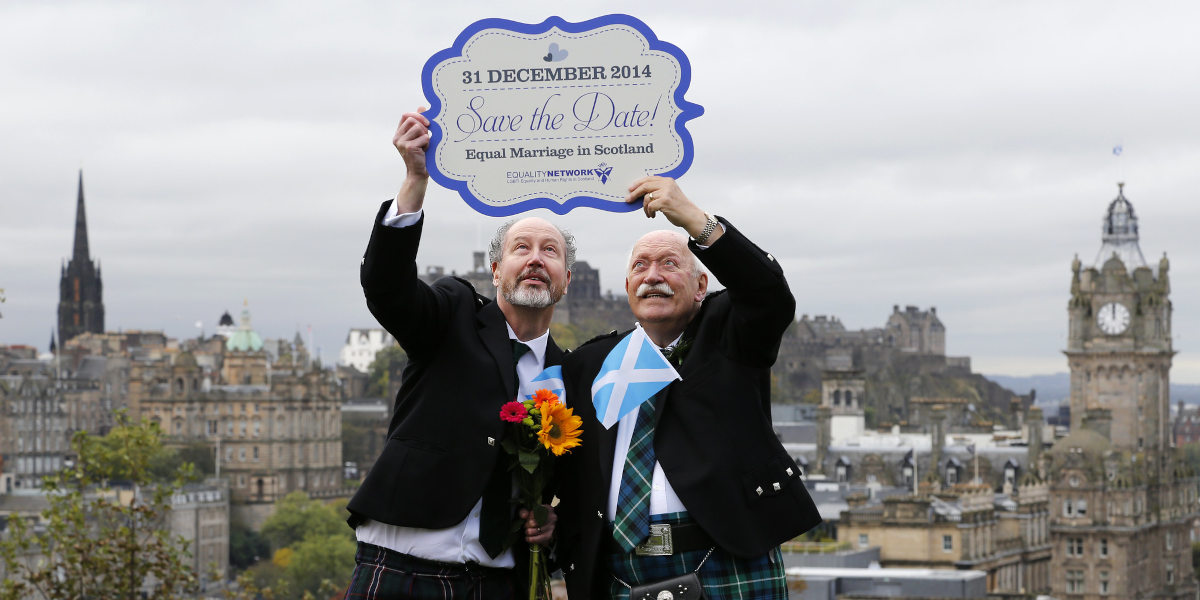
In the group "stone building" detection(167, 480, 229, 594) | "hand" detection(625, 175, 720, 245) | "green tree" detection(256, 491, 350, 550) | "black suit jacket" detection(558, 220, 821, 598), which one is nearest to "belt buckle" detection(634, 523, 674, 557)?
"black suit jacket" detection(558, 220, 821, 598)

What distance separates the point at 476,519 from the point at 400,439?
0.44 metres

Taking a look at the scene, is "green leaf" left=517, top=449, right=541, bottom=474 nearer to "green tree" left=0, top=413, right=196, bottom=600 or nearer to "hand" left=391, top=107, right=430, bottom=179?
"hand" left=391, top=107, right=430, bottom=179

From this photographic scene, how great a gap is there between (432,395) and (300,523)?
85.2 metres

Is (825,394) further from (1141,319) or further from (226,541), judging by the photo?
(226,541)

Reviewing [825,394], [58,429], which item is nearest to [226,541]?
[58,429]

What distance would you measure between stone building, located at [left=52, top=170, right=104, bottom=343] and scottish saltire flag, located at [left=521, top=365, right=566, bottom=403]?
157 metres

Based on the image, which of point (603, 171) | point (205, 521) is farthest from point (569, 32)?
point (205, 521)

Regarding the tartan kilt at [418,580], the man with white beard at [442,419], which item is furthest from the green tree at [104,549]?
the man with white beard at [442,419]

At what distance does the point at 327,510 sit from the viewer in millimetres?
90500

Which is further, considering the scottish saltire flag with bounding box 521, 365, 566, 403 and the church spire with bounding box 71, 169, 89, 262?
the church spire with bounding box 71, 169, 89, 262

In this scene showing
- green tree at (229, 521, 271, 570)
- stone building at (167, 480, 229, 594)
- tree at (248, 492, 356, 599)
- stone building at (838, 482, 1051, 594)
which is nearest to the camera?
stone building at (838, 482, 1051, 594)

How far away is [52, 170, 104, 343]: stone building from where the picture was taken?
158 metres

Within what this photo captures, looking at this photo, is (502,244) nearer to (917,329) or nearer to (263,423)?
(263,423)

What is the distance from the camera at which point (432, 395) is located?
22.0 ft
